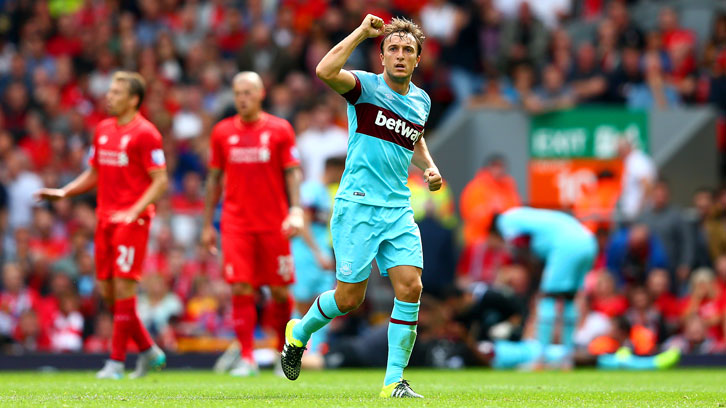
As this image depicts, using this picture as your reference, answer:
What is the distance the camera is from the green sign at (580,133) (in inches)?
741

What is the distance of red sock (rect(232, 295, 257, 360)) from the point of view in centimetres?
1213

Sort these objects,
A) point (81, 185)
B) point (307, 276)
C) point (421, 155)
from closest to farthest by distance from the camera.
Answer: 1. point (421, 155)
2. point (81, 185)
3. point (307, 276)

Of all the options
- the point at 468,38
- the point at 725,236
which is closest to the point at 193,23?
the point at 468,38

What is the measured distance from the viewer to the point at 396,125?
8609 mm

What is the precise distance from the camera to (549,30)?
73.0ft

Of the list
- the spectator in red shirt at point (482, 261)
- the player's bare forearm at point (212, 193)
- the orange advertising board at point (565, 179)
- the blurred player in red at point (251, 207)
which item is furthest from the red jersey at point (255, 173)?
the orange advertising board at point (565, 179)

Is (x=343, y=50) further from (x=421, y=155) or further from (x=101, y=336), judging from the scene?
(x=101, y=336)

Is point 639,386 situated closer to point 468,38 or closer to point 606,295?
point 606,295

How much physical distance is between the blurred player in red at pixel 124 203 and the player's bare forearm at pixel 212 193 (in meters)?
0.82

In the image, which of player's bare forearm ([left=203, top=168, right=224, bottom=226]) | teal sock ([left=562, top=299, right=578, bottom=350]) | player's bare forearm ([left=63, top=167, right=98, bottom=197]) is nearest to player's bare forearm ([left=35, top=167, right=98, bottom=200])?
player's bare forearm ([left=63, top=167, right=98, bottom=197])

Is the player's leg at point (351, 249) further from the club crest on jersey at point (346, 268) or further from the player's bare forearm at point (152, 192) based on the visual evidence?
the player's bare forearm at point (152, 192)

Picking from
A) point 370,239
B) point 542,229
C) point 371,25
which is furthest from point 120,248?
point 542,229

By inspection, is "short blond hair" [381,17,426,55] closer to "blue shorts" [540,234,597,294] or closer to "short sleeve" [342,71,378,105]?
"short sleeve" [342,71,378,105]

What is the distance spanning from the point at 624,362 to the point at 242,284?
5099mm
